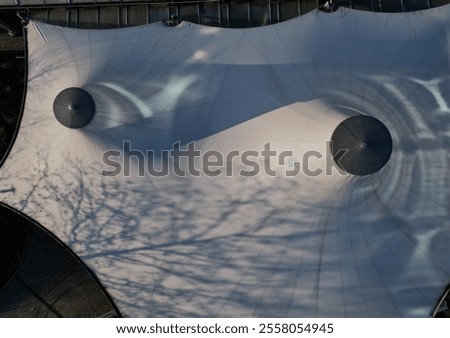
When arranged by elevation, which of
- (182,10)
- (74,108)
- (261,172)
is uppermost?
(182,10)

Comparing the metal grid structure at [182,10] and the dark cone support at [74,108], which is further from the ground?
the metal grid structure at [182,10]

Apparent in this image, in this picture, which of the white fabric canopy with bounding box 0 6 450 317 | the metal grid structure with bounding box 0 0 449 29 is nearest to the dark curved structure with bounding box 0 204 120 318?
the white fabric canopy with bounding box 0 6 450 317

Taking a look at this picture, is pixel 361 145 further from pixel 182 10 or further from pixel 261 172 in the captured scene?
pixel 182 10

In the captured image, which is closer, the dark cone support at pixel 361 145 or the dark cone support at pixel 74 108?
the dark cone support at pixel 361 145

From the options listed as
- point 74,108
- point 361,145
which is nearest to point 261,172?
point 361,145

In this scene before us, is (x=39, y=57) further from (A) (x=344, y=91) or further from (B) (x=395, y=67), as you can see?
(B) (x=395, y=67)

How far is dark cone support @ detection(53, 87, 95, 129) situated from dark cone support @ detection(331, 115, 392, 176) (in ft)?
22.4

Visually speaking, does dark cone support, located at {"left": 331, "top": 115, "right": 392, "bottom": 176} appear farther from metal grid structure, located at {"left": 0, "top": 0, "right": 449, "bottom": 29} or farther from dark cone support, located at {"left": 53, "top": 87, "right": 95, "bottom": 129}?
dark cone support, located at {"left": 53, "top": 87, "right": 95, "bottom": 129}

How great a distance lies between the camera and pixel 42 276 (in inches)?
578

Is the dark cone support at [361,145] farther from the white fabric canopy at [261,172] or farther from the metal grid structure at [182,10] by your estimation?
the metal grid structure at [182,10]

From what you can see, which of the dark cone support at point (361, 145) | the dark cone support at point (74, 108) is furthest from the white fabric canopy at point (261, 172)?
the dark cone support at point (361, 145)

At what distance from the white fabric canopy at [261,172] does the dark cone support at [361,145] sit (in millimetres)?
525

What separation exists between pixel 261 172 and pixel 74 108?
554cm

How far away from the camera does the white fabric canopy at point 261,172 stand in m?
11.2
